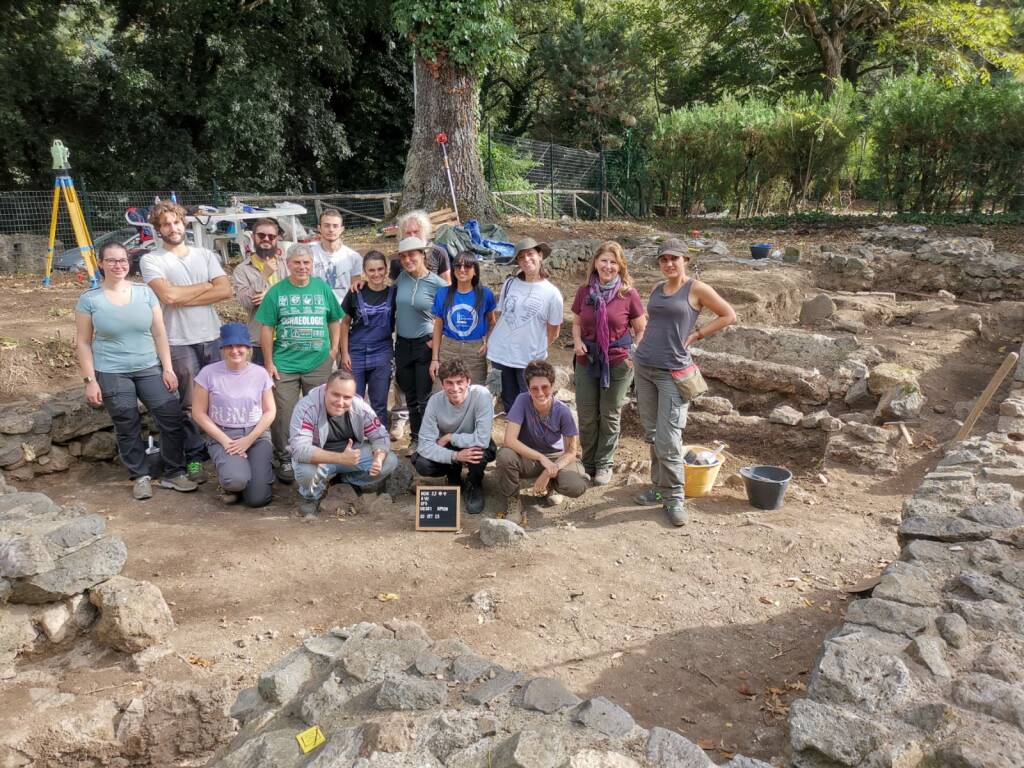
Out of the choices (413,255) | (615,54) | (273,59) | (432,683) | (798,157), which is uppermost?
(615,54)

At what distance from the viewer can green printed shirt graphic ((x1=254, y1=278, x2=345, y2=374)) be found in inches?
207

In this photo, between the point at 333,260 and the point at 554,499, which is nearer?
the point at 554,499

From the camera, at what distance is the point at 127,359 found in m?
5.17

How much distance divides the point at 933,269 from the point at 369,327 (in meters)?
10.5

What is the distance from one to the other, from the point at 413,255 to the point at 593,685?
332 centimetres

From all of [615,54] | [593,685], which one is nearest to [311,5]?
[615,54]

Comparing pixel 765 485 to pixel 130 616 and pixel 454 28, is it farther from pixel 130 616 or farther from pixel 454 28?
pixel 454 28

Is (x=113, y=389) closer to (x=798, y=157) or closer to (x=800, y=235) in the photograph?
(x=800, y=235)

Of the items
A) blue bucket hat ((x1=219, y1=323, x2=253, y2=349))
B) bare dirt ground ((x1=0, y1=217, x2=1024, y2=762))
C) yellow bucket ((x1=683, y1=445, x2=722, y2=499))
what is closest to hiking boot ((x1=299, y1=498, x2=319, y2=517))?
bare dirt ground ((x1=0, y1=217, x2=1024, y2=762))

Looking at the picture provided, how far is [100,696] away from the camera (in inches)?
136

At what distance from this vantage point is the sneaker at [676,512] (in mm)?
4934

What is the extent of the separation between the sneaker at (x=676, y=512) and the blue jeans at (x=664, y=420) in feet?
0.13

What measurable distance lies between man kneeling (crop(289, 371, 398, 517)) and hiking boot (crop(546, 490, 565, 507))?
1.15 meters

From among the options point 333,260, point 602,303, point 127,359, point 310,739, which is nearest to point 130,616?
point 310,739
